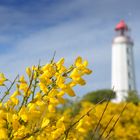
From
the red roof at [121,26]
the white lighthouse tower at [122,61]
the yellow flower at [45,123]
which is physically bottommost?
the yellow flower at [45,123]

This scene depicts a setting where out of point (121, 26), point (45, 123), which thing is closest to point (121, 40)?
point (121, 26)

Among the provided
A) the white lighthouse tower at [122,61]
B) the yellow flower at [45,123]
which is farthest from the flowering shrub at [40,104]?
the white lighthouse tower at [122,61]

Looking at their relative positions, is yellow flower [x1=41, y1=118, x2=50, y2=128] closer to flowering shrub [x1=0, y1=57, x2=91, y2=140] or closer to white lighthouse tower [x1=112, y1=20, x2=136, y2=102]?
flowering shrub [x1=0, y1=57, x2=91, y2=140]

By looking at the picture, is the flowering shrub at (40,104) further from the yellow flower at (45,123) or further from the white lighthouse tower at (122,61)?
the white lighthouse tower at (122,61)

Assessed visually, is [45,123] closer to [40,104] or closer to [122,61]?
[40,104]

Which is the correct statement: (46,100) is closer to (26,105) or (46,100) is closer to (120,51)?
(26,105)

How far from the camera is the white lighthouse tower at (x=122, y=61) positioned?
5228 centimetres

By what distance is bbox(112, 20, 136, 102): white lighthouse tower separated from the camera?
52281 millimetres

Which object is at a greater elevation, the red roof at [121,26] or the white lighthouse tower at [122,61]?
the red roof at [121,26]

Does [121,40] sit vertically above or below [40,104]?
above

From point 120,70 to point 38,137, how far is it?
166 feet

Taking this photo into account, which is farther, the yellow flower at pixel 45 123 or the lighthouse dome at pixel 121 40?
the lighthouse dome at pixel 121 40

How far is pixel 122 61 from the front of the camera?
174 ft

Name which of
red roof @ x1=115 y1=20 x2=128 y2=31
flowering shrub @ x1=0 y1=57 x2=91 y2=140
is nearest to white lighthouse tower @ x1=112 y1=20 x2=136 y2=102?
red roof @ x1=115 y1=20 x2=128 y2=31
